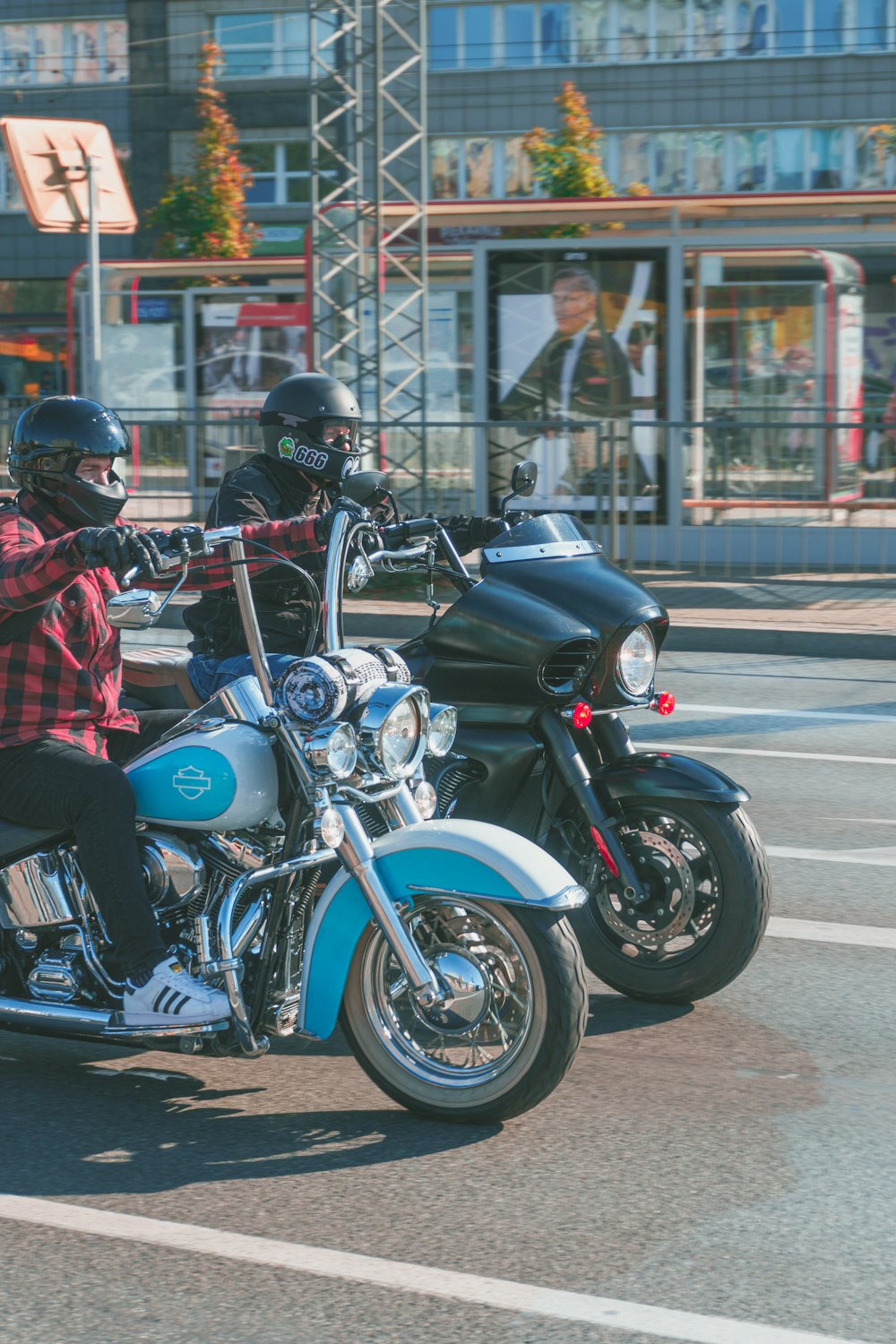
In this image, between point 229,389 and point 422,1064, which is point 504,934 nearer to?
point 422,1064

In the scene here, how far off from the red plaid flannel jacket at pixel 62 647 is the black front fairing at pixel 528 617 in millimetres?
706

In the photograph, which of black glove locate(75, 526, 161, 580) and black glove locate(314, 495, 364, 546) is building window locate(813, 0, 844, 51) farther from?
black glove locate(75, 526, 161, 580)

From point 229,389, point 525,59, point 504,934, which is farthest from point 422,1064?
point 525,59

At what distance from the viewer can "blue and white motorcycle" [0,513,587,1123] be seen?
378 cm

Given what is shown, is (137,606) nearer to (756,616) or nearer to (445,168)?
(756,616)

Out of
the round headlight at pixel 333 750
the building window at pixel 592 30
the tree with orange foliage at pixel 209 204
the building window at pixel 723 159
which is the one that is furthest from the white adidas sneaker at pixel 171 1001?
the building window at pixel 592 30

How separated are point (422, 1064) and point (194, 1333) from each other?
1.01m

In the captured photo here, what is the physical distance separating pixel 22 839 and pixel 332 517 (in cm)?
100

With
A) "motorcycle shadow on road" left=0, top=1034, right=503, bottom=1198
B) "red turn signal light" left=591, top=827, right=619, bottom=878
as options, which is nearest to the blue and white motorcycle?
"motorcycle shadow on road" left=0, top=1034, right=503, bottom=1198

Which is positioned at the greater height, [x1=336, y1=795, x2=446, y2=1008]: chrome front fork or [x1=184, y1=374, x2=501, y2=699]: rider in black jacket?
[x1=184, y1=374, x2=501, y2=699]: rider in black jacket

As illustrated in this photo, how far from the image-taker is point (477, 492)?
46.7ft

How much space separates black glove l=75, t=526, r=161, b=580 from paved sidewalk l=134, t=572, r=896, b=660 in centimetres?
844

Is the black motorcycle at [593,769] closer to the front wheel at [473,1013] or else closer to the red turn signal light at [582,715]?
the red turn signal light at [582,715]

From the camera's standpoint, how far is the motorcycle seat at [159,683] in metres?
5.21
